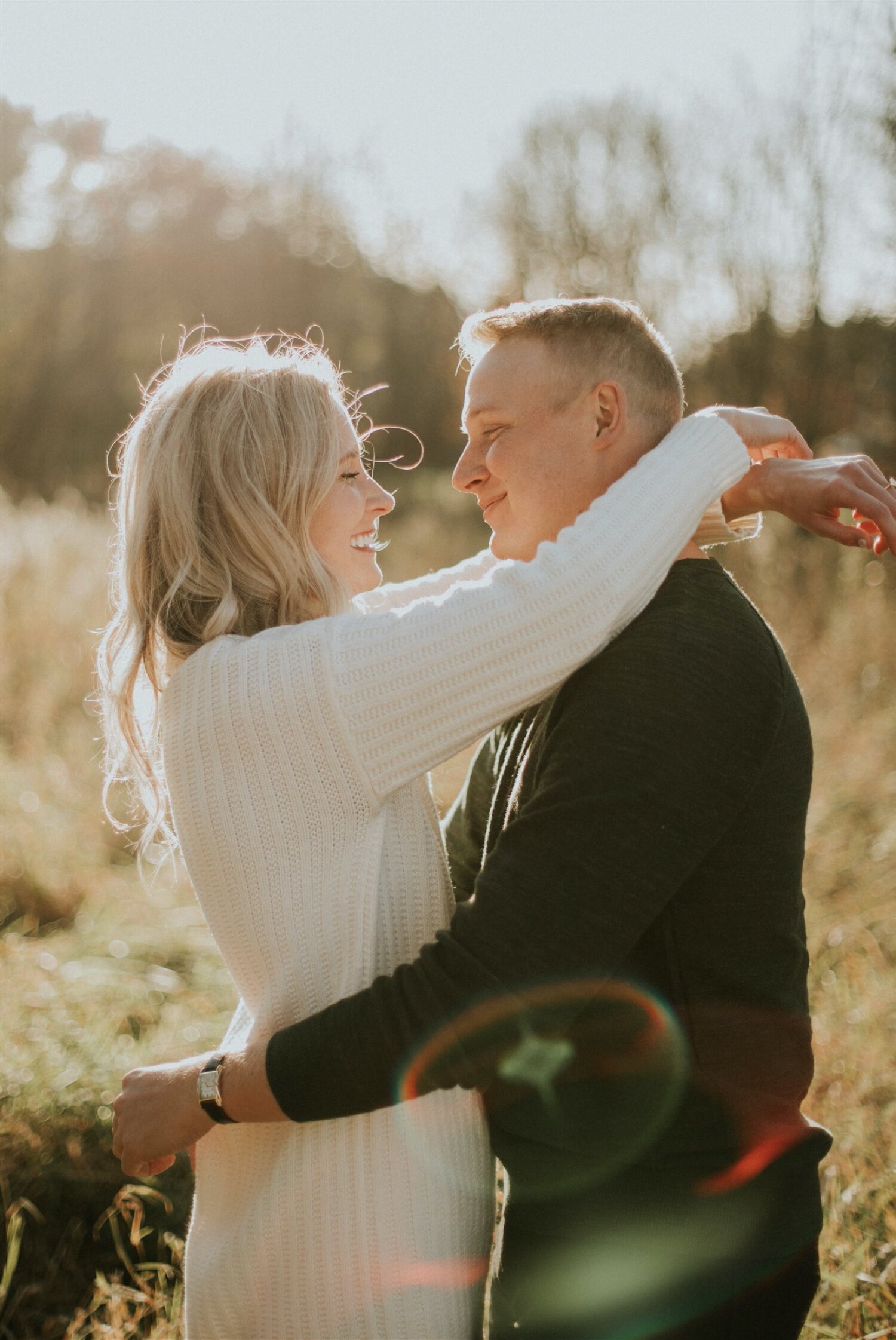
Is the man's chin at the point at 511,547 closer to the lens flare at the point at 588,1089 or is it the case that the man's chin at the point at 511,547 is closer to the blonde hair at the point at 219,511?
the blonde hair at the point at 219,511

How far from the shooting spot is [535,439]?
1.99 m

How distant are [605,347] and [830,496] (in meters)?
0.52

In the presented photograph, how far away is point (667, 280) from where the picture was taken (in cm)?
1473

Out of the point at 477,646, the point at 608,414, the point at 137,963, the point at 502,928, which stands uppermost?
the point at 608,414

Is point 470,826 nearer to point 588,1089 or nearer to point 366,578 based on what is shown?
point 366,578

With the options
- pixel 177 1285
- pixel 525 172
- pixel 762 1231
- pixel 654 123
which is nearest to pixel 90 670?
pixel 177 1285

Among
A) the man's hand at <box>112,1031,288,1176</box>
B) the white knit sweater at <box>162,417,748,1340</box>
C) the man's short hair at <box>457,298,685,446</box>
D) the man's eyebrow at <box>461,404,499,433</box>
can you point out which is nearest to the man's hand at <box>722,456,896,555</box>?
the white knit sweater at <box>162,417,748,1340</box>

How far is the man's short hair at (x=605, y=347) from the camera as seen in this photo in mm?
1980

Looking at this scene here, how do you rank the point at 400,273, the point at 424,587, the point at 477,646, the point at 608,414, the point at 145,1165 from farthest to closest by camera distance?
the point at 400,273
the point at 424,587
the point at 608,414
the point at 145,1165
the point at 477,646

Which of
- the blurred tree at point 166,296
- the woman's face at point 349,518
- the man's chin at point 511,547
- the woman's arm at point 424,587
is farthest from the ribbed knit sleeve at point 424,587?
the blurred tree at point 166,296

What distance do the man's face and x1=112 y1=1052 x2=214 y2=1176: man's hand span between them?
3.75 ft

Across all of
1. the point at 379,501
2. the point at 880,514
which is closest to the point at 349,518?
the point at 379,501

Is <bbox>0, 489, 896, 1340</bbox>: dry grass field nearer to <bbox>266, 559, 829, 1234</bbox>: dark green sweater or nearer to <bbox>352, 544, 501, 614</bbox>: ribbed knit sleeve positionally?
<bbox>266, 559, 829, 1234</bbox>: dark green sweater

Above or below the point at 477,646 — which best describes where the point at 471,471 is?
above
